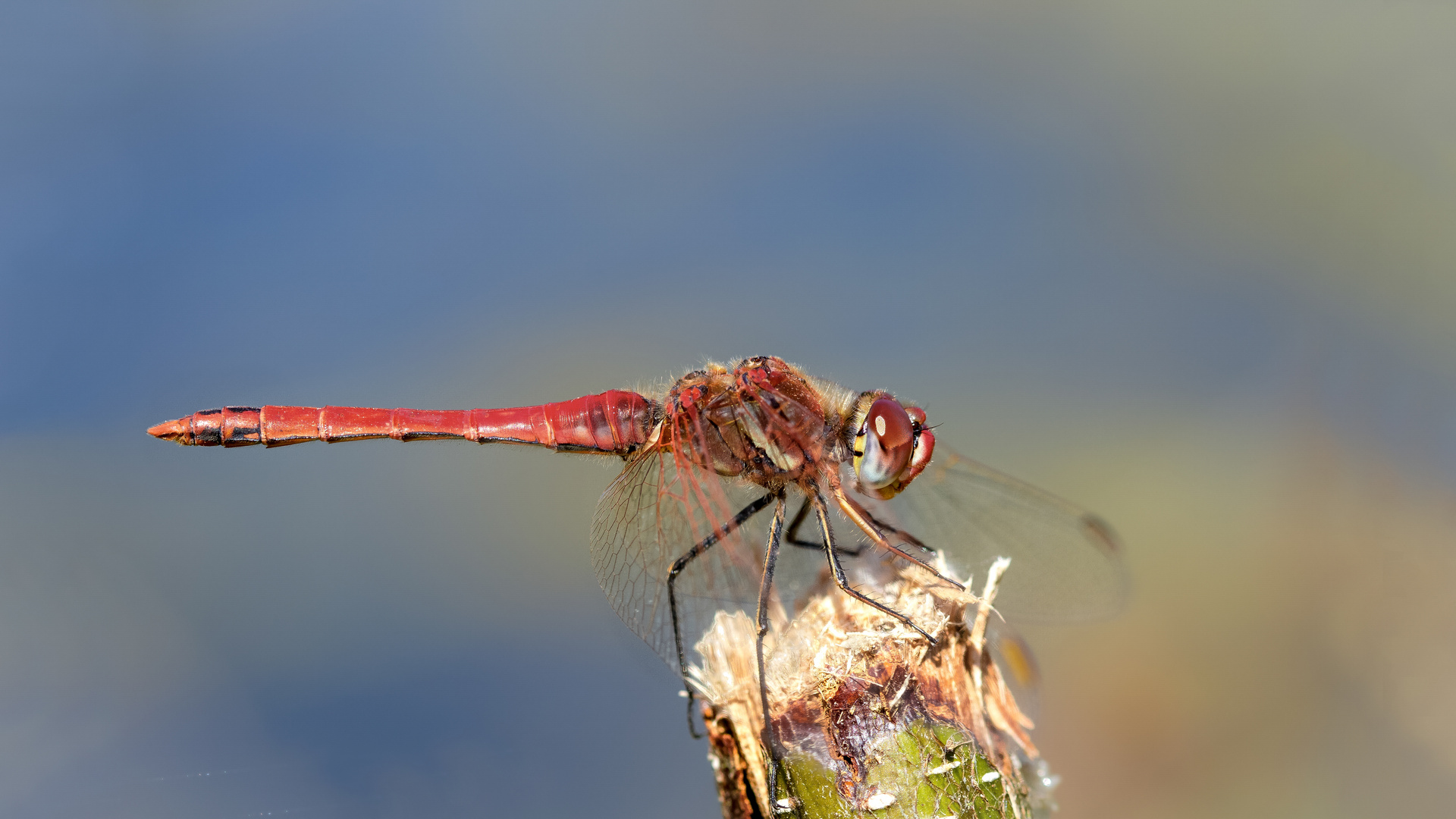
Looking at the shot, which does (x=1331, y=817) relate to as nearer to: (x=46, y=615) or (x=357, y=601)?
(x=357, y=601)

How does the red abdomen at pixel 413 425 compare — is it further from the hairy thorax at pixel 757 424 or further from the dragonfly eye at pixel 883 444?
the dragonfly eye at pixel 883 444

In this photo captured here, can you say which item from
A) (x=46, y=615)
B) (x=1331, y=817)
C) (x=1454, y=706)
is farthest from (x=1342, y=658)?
(x=46, y=615)

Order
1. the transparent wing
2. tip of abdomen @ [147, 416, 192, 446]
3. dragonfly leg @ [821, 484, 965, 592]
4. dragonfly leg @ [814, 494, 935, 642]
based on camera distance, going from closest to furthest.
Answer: dragonfly leg @ [814, 494, 935, 642] < dragonfly leg @ [821, 484, 965, 592] < tip of abdomen @ [147, 416, 192, 446] < the transparent wing

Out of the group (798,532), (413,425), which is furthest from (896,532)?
(413,425)

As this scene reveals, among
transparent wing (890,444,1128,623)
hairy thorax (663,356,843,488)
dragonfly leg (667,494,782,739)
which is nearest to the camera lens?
dragonfly leg (667,494,782,739)

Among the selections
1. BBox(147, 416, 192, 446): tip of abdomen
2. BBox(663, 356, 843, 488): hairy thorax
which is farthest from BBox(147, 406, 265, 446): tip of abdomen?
BBox(663, 356, 843, 488): hairy thorax

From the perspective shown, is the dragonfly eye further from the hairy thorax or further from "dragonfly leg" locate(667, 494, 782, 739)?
"dragonfly leg" locate(667, 494, 782, 739)

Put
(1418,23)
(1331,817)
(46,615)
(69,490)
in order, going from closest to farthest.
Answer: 1. (46,615)
2. (69,490)
3. (1331,817)
4. (1418,23)
